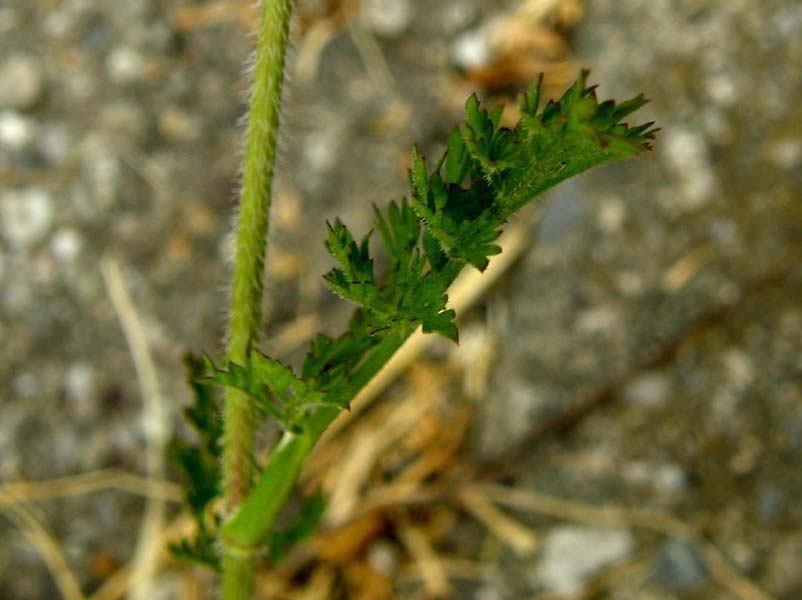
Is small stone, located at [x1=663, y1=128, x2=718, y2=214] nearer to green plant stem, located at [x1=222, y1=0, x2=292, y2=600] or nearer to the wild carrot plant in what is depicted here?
the wild carrot plant

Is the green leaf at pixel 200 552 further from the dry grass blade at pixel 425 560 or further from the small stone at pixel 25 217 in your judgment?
the small stone at pixel 25 217

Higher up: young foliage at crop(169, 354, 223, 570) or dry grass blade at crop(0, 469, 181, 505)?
dry grass blade at crop(0, 469, 181, 505)

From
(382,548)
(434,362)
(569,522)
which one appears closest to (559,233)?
(434,362)

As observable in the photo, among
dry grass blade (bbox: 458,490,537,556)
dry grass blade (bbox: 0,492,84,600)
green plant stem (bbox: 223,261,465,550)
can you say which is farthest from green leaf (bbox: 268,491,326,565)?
dry grass blade (bbox: 0,492,84,600)

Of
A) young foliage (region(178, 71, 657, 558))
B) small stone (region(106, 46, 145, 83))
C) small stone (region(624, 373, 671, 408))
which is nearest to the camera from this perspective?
young foliage (region(178, 71, 657, 558))

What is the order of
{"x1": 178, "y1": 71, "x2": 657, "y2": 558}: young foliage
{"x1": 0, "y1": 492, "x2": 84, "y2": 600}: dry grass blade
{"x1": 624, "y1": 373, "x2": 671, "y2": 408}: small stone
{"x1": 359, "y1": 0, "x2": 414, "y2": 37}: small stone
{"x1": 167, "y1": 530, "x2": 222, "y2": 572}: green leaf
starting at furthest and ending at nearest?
{"x1": 359, "y1": 0, "x2": 414, "y2": 37}: small stone < {"x1": 624, "y1": 373, "x2": 671, "y2": 408}: small stone < {"x1": 0, "y1": 492, "x2": 84, "y2": 600}: dry grass blade < {"x1": 167, "y1": 530, "x2": 222, "y2": 572}: green leaf < {"x1": 178, "y1": 71, "x2": 657, "y2": 558}: young foliage

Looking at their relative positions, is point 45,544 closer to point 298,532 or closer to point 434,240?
point 298,532

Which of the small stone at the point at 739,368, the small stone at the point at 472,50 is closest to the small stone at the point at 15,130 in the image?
the small stone at the point at 472,50
